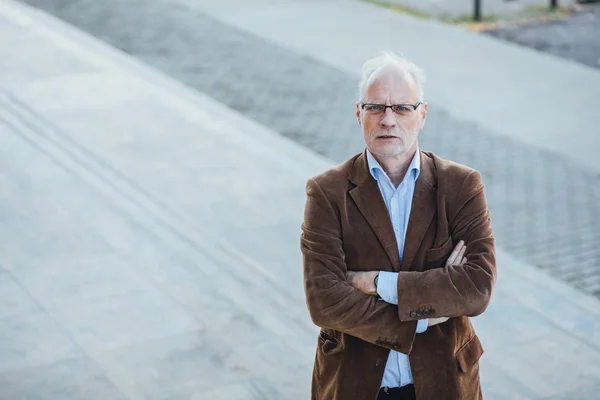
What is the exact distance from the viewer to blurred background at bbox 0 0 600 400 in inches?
265

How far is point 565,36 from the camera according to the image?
592 inches

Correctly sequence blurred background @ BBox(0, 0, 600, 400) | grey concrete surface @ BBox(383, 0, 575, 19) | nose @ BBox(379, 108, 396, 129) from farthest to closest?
grey concrete surface @ BBox(383, 0, 575, 19)
blurred background @ BBox(0, 0, 600, 400)
nose @ BBox(379, 108, 396, 129)

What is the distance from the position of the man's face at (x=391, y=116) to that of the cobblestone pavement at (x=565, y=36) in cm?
1035

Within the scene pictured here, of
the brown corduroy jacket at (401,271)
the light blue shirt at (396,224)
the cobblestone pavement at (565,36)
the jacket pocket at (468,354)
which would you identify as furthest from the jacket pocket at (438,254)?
the cobblestone pavement at (565,36)

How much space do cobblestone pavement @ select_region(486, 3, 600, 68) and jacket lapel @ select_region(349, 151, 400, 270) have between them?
1036cm

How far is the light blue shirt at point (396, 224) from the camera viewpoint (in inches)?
154

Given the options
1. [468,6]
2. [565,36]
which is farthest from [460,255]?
[468,6]

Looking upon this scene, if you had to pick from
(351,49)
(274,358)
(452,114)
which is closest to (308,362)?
(274,358)

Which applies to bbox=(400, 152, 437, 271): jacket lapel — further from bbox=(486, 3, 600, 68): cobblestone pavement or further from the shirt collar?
bbox=(486, 3, 600, 68): cobblestone pavement

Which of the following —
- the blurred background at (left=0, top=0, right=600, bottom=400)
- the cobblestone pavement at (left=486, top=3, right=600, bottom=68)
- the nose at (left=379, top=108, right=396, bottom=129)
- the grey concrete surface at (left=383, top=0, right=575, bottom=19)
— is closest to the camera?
the nose at (left=379, top=108, right=396, bottom=129)

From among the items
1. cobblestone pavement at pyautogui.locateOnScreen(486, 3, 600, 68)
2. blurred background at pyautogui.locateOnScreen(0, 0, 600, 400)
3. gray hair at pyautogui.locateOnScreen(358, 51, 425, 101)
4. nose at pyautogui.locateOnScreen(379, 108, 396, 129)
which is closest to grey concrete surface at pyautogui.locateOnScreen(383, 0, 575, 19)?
blurred background at pyautogui.locateOnScreen(0, 0, 600, 400)

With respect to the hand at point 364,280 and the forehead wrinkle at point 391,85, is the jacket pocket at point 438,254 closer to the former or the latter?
the hand at point 364,280

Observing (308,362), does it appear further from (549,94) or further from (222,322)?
(549,94)

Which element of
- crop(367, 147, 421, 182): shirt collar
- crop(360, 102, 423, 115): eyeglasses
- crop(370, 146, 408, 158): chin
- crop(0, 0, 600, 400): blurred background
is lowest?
crop(0, 0, 600, 400): blurred background
